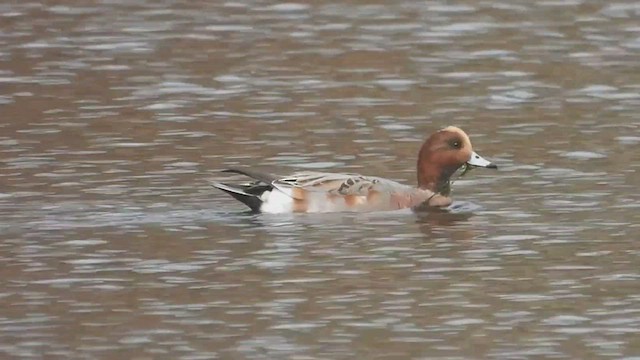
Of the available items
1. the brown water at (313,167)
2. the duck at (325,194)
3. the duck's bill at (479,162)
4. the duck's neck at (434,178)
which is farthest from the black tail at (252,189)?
the duck's bill at (479,162)

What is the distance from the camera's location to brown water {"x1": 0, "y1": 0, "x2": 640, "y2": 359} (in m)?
10.5

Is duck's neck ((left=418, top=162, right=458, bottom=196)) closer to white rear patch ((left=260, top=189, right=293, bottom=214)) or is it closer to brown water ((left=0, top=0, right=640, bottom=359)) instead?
brown water ((left=0, top=0, right=640, bottom=359))

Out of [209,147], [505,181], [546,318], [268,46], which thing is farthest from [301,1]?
[546,318]

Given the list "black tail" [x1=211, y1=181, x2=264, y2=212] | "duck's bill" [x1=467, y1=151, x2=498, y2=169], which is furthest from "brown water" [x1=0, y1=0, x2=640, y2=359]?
"duck's bill" [x1=467, y1=151, x2=498, y2=169]

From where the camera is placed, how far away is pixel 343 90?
1872 cm

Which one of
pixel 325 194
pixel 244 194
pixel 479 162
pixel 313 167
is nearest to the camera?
pixel 244 194

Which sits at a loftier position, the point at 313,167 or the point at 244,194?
the point at 244,194

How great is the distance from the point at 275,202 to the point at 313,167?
1.69 meters

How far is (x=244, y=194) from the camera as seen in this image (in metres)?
13.7

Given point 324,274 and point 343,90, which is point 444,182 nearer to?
point 324,274

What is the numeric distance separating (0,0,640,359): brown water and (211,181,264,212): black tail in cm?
9

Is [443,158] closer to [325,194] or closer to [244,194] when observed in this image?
[325,194]

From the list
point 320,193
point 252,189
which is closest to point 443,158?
point 320,193

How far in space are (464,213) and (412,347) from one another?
415 centimetres
